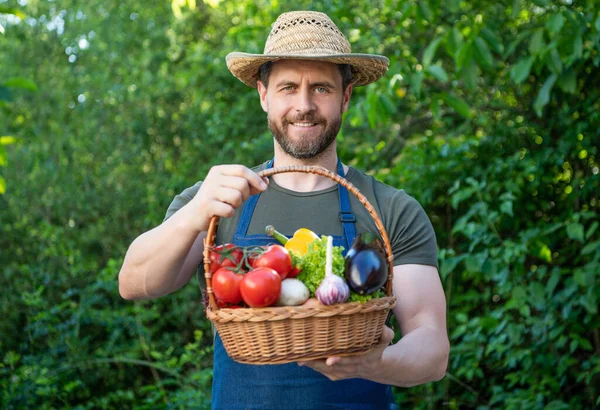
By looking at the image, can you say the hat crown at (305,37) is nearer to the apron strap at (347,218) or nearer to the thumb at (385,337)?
the apron strap at (347,218)

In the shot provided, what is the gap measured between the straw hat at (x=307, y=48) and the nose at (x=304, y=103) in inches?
4.2

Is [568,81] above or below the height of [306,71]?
above

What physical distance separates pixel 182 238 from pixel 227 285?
10.3 inches

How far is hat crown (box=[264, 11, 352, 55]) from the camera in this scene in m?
2.14

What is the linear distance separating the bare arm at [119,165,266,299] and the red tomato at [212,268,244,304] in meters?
0.15

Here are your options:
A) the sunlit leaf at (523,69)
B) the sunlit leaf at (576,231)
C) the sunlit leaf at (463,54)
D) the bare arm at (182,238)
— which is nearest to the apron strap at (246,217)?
the bare arm at (182,238)

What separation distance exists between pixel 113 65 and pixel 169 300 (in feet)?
9.10

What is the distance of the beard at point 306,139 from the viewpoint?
2.14m

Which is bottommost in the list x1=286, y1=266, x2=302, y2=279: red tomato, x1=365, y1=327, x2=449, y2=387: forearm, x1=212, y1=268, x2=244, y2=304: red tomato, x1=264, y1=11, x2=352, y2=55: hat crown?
x1=365, y1=327, x2=449, y2=387: forearm

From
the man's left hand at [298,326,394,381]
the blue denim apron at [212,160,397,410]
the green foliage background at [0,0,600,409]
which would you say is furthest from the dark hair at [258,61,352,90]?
the man's left hand at [298,326,394,381]

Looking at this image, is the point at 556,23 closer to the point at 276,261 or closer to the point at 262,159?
the point at 276,261

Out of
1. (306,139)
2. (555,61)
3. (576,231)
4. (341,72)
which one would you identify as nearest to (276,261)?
(306,139)

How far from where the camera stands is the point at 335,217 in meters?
2.17

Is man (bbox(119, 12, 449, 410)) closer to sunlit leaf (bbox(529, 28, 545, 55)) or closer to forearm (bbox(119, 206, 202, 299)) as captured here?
forearm (bbox(119, 206, 202, 299))
